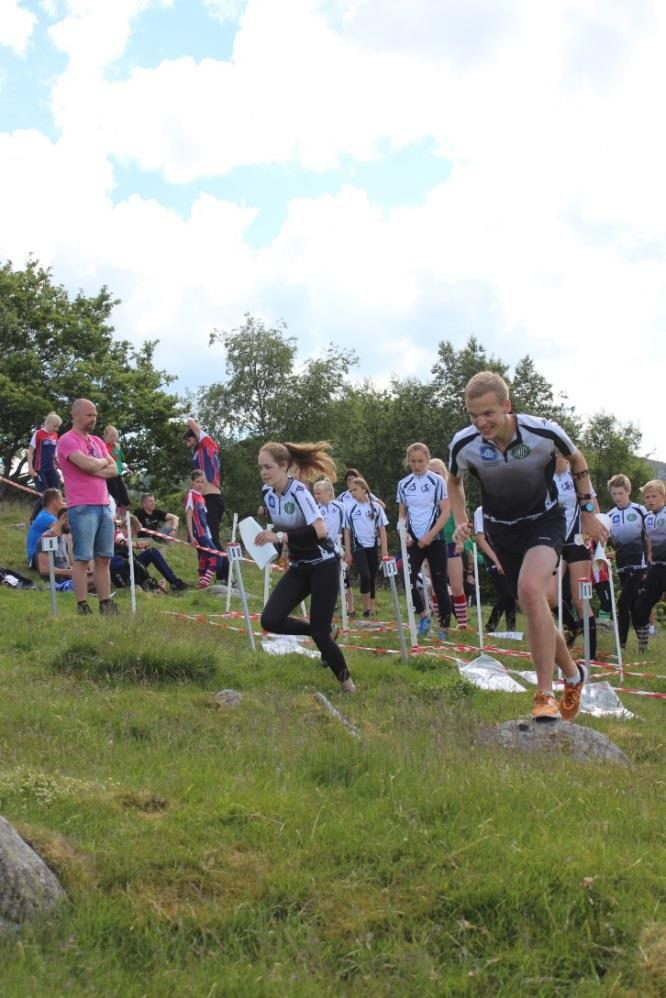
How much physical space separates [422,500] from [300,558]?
12.9ft

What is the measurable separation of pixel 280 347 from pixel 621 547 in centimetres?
4460

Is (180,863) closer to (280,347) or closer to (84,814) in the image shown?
(84,814)

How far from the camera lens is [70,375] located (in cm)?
4031

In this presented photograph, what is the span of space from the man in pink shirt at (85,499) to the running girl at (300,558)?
253 cm

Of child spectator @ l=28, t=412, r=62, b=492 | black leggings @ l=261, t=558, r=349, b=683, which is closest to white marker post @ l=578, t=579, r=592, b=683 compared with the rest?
black leggings @ l=261, t=558, r=349, b=683

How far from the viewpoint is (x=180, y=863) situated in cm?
412

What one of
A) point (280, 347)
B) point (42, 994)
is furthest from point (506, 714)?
point (280, 347)

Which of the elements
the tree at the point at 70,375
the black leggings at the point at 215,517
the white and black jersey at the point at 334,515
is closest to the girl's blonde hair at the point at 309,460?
the white and black jersey at the point at 334,515

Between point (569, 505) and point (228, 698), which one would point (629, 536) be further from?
point (228, 698)

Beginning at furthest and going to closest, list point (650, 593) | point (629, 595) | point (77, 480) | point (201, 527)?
point (201, 527) < point (629, 595) < point (650, 593) < point (77, 480)

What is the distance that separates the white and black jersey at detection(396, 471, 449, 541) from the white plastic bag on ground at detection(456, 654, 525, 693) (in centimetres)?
270

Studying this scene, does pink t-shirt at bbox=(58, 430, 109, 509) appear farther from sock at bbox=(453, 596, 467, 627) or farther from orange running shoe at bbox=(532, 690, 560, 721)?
orange running shoe at bbox=(532, 690, 560, 721)

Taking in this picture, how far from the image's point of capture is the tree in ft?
129

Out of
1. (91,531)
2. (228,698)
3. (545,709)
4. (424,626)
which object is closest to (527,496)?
(545,709)
